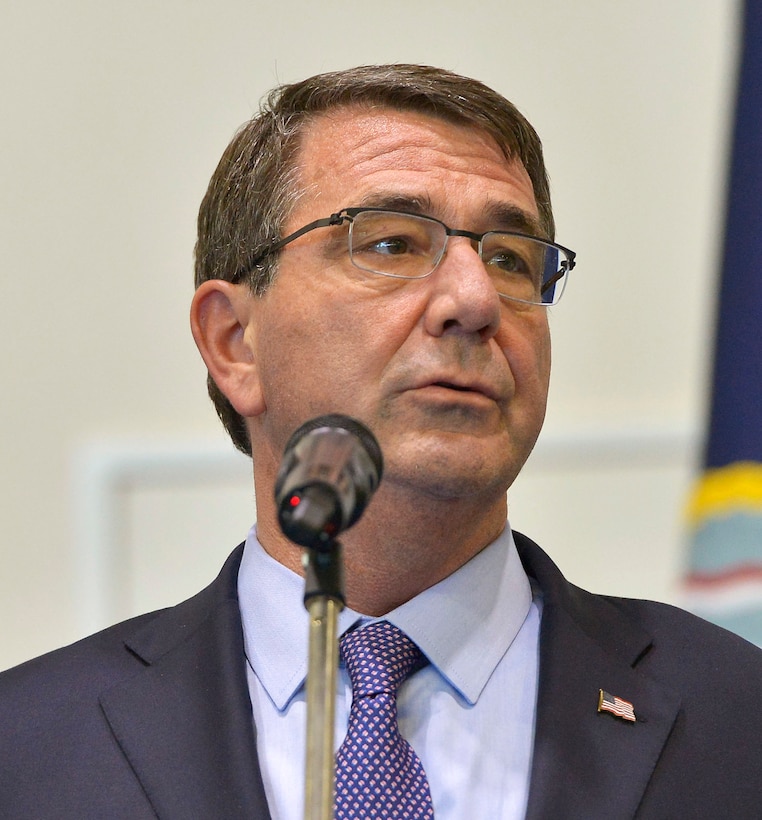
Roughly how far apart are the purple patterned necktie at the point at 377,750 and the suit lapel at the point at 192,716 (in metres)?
0.12

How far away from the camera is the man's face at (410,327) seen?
185 centimetres

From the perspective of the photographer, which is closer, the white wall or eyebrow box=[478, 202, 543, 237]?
eyebrow box=[478, 202, 543, 237]

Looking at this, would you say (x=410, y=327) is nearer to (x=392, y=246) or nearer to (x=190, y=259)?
(x=392, y=246)

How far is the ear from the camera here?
2.13 m

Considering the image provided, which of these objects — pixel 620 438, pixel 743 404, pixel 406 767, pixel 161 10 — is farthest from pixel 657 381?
pixel 406 767

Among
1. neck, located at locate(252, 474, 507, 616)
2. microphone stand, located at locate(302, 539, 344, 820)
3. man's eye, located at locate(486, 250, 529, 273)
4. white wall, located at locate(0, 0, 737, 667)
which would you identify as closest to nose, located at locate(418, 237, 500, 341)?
man's eye, located at locate(486, 250, 529, 273)

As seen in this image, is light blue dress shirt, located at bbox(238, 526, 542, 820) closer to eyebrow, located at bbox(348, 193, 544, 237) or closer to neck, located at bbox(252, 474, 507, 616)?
neck, located at bbox(252, 474, 507, 616)

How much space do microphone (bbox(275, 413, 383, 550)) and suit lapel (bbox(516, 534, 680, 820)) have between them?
2.11 ft

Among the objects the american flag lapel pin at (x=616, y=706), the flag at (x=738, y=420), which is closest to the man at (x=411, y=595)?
the american flag lapel pin at (x=616, y=706)

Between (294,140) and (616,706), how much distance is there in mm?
1052

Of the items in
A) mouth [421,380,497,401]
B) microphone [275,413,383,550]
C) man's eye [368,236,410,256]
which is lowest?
mouth [421,380,497,401]

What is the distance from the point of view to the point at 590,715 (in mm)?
1824

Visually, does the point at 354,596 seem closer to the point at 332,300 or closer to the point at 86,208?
the point at 332,300

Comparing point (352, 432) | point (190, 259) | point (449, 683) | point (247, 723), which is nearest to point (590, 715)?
point (449, 683)
